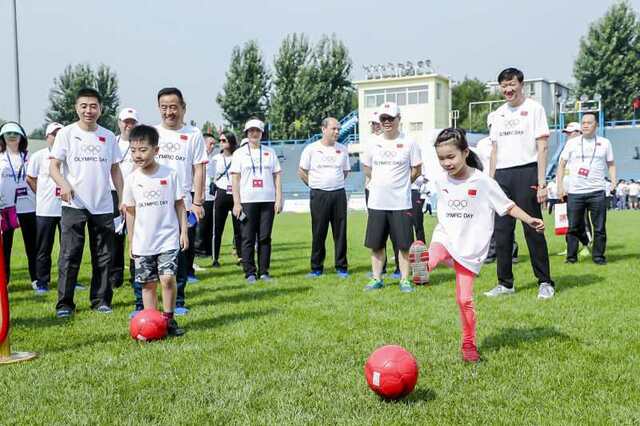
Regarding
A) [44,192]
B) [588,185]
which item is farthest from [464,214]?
[44,192]

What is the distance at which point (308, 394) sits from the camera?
422 cm

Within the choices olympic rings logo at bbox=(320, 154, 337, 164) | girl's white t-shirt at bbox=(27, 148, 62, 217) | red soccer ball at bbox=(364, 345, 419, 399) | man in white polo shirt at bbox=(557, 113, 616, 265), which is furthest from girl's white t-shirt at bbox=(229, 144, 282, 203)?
red soccer ball at bbox=(364, 345, 419, 399)

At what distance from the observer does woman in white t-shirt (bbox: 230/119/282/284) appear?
9.37 m

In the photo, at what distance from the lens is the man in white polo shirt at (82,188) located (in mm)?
6914

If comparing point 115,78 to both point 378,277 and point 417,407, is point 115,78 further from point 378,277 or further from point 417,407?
point 417,407

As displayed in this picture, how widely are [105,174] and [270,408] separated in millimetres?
4167

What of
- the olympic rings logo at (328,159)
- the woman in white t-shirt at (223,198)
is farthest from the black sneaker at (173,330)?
the woman in white t-shirt at (223,198)

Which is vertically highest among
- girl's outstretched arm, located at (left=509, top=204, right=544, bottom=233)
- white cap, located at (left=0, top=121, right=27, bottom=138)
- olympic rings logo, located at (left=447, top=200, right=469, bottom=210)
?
white cap, located at (left=0, top=121, right=27, bottom=138)

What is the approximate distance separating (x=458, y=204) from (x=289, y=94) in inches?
2137

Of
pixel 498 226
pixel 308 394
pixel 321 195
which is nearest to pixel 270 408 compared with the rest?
pixel 308 394

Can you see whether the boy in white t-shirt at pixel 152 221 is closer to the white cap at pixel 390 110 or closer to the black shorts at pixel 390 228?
the black shorts at pixel 390 228

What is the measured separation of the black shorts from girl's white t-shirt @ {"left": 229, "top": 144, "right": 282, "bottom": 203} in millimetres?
1838

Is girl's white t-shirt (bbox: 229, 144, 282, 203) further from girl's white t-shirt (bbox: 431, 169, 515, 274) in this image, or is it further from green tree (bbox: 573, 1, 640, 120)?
green tree (bbox: 573, 1, 640, 120)

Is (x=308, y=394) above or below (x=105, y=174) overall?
below
